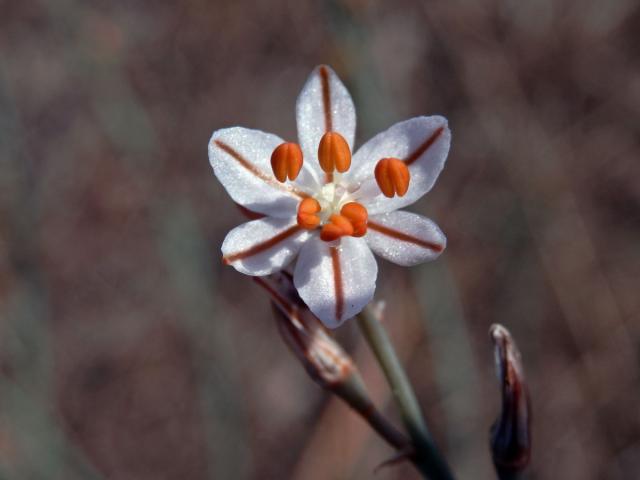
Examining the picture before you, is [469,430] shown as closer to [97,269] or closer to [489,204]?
[489,204]

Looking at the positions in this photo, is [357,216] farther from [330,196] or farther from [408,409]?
[408,409]

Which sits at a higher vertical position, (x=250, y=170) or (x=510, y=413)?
(x=250, y=170)

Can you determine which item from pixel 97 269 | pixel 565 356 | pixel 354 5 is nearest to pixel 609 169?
pixel 565 356

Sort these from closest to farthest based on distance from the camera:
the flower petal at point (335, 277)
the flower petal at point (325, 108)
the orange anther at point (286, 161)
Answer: the flower petal at point (335, 277) → the orange anther at point (286, 161) → the flower petal at point (325, 108)

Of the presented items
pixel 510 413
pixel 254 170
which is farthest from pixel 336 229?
pixel 510 413

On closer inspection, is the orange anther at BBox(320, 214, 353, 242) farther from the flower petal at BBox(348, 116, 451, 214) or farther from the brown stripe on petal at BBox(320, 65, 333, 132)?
the brown stripe on petal at BBox(320, 65, 333, 132)

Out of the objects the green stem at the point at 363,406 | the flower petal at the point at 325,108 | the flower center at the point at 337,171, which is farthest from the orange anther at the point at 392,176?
the green stem at the point at 363,406

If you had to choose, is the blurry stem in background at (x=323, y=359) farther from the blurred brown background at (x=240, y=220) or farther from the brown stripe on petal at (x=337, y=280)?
the blurred brown background at (x=240, y=220)
